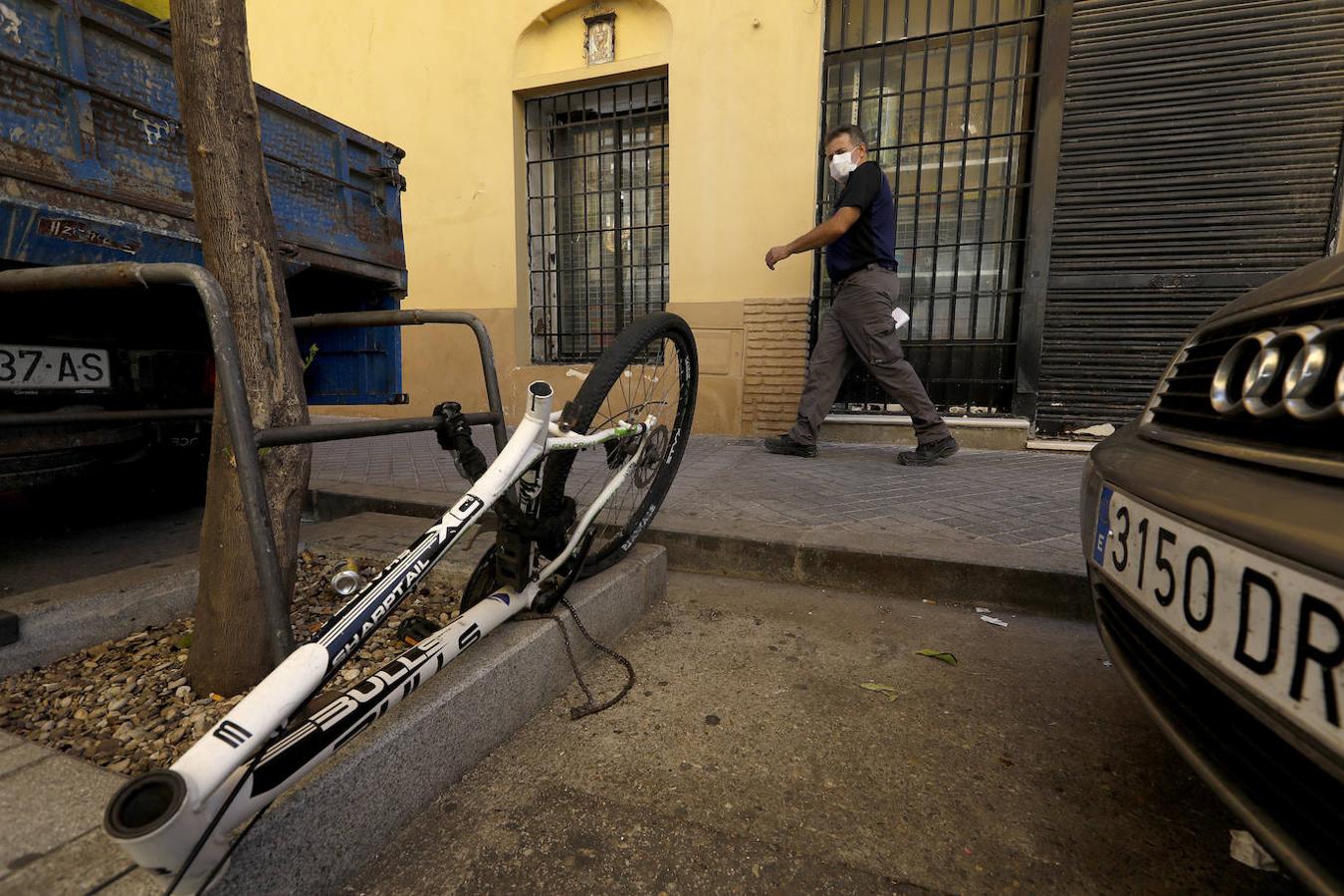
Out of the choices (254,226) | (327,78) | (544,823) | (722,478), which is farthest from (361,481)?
(327,78)

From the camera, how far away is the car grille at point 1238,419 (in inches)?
36.0

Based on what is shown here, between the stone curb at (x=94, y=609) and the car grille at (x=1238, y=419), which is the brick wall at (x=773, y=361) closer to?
the car grille at (x=1238, y=419)

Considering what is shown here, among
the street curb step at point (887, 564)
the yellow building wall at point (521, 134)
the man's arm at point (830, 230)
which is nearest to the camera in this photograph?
the street curb step at point (887, 564)

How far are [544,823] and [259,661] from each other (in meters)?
0.81

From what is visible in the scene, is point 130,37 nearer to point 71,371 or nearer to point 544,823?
point 71,371

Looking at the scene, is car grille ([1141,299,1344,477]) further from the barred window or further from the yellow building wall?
the barred window

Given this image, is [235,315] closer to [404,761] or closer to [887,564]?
[404,761]

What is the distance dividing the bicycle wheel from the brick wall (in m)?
3.14

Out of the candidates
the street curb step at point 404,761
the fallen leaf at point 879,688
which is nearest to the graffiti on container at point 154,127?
the street curb step at point 404,761

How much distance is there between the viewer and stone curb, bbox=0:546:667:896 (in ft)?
3.08

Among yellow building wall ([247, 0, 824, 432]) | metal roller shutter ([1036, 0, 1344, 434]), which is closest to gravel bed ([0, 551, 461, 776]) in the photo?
yellow building wall ([247, 0, 824, 432])

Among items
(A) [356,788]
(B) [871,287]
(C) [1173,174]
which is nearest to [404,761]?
(A) [356,788]

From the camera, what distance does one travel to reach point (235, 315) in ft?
4.76

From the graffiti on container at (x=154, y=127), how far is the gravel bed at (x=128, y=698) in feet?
5.17
